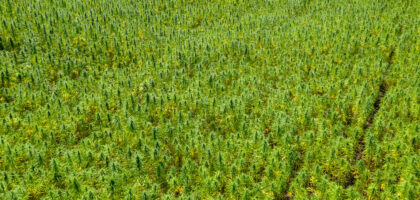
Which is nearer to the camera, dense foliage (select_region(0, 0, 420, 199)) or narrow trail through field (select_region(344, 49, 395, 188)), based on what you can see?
dense foliage (select_region(0, 0, 420, 199))

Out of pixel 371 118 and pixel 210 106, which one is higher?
pixel 371 118

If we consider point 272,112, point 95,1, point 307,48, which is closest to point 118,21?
point 95,1

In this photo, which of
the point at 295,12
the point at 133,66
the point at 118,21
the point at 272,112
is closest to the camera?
the point at 272,112

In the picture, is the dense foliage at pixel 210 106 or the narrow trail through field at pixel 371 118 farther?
the narrow trail through field at pixel 371 118

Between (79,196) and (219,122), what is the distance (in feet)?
14.4

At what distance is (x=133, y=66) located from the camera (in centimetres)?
1305

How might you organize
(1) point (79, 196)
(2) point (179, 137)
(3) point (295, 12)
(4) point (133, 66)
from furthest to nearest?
1. (3) point (295, 12)
2. (4) point (133, 66)
3. (2) point (179, 137)
4. (1) point (79, 196)

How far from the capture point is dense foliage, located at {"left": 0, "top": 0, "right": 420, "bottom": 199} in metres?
7.05

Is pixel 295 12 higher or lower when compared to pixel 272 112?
higher

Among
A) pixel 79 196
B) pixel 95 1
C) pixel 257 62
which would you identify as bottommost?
pixel 79 196

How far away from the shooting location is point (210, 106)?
32.6 feet

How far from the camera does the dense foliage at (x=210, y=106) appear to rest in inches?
278

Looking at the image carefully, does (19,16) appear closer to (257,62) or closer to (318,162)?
(257,62)

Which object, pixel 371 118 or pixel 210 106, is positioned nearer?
pixel 371 118
